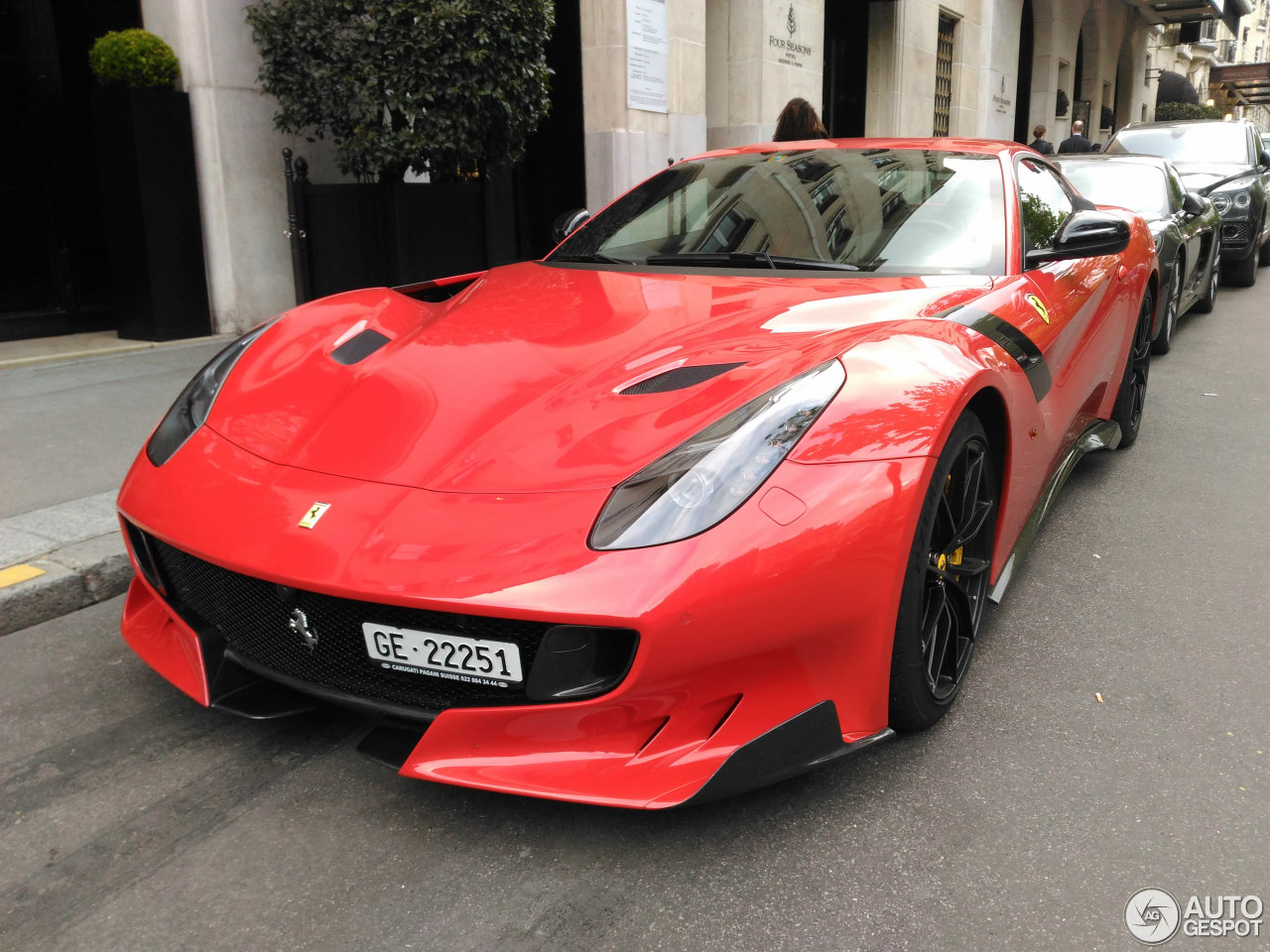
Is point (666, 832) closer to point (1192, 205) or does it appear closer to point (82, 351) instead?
point (82, 351)

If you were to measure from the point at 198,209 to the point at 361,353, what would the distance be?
18.5 ft

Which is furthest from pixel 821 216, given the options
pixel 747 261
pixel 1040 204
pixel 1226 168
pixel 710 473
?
pixel 1226 168

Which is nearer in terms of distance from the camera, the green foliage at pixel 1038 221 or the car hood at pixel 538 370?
the car hood at pixel 538 370

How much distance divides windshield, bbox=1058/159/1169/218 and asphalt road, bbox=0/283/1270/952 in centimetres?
524

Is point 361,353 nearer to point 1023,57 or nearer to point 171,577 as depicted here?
point 171,577

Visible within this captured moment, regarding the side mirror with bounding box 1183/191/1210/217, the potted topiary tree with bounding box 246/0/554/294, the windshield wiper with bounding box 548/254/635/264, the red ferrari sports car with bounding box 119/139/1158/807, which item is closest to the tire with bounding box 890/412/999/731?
the red ferrari sports car with bounding box 119/139/1158/807

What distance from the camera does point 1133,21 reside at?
3428 cm

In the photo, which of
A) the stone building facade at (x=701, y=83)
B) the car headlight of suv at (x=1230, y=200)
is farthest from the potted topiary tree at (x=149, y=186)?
the car headlight of suv at (x=1230, y=200)

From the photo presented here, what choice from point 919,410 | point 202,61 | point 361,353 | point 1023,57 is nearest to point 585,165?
point 202,61

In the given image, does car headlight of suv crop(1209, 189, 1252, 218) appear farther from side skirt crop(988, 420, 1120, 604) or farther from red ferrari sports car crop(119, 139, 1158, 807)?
red ferrari sports car crop(119, 139, 1158, 807)

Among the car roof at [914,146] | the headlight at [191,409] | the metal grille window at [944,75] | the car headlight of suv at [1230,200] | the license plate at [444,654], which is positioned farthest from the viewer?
the metal grille window at [944,75]

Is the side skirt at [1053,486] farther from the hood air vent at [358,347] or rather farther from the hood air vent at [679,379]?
the hood air vent at [358,347]

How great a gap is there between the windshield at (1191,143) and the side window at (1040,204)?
7.95m

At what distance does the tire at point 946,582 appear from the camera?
7.32 ft
